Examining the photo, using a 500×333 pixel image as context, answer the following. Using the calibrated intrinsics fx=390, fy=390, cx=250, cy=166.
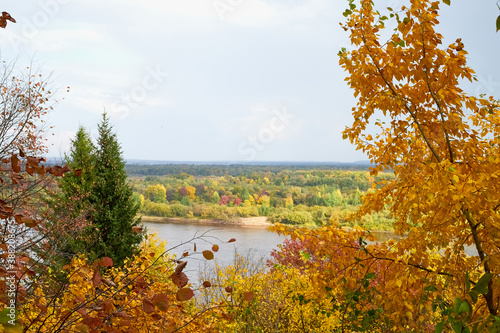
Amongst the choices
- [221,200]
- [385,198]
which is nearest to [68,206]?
[385,198]

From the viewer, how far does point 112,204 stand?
31.0 feet

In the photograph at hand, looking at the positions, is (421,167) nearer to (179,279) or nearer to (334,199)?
(179,279)

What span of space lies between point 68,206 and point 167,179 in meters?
25.0

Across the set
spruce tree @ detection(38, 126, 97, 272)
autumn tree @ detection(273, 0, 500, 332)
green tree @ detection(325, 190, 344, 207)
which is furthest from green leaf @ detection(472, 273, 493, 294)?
green tree @ detection(325, 190, 344, 207)

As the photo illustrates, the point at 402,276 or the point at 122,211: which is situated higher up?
the point at 402,276

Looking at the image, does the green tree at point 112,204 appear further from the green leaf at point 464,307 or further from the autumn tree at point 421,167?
the green leaf at point 464,307

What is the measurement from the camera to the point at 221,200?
2844cm

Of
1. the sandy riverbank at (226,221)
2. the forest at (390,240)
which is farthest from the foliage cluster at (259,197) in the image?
the forest at (390,240)

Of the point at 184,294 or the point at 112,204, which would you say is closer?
the point at 184,294

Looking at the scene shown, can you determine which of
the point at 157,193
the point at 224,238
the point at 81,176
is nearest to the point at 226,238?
the point at 224,238

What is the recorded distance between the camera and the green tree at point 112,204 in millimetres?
9156

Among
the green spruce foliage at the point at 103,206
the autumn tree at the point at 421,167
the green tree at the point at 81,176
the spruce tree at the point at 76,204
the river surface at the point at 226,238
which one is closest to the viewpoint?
the autumn tree at the point at 421,167

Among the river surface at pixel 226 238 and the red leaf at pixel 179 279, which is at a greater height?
the red leaf at pixel 179 279

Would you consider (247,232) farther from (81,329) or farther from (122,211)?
(81,329)
